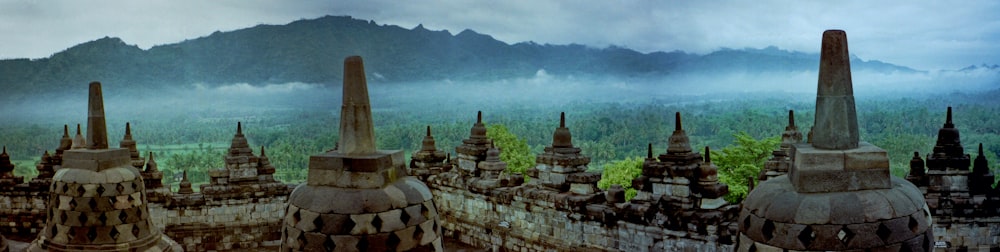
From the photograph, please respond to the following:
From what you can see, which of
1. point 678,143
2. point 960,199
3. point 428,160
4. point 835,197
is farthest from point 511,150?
point 835,197

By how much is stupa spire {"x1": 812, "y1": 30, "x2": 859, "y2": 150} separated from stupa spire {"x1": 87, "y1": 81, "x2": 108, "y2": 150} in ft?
29.3

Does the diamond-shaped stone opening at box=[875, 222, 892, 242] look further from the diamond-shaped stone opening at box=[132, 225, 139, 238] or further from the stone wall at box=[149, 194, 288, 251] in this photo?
the stone wall at box=[149, 194, 288, 251]

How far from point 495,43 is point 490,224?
36647mm

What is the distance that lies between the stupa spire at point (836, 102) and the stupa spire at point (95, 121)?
892 cm

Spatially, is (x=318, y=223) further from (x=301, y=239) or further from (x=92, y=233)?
(x=92, y=233)

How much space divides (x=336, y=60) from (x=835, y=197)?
119 feet

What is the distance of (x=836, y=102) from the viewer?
4145mm

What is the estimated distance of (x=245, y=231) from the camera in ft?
47.6

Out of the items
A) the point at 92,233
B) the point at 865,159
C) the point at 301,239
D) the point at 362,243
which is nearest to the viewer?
the point at 865,159

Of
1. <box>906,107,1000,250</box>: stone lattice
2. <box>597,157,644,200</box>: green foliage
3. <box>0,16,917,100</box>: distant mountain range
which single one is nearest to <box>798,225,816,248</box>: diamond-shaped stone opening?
<box>906,107,1000,250</box>: stone lattice

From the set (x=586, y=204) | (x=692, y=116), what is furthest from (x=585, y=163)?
(x=692, y=116)

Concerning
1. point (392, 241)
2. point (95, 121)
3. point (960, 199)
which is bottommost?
point (960, 199)

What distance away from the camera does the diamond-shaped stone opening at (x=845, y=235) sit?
3.69 metres

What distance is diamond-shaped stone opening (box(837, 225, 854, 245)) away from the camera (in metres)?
3.69
